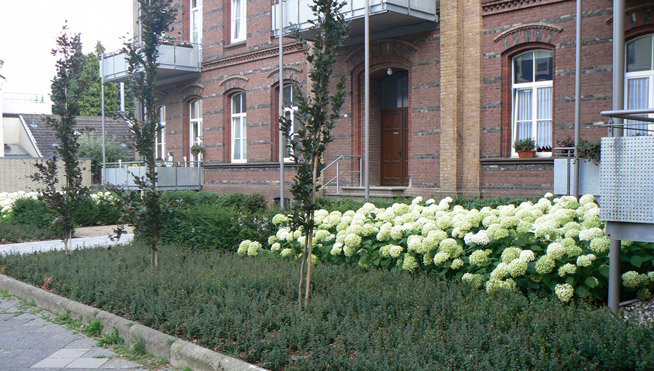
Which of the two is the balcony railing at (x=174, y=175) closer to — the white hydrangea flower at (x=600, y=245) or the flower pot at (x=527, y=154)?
the flower pot at (x=527, y=154)

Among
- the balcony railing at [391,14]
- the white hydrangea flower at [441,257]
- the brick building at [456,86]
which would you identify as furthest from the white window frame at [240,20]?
the white hydrangea flower at [441,257]

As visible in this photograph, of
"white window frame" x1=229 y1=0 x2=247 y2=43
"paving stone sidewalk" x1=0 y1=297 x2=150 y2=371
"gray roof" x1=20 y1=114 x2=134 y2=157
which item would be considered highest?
"white window frame" x1=229 y1=0 x2=247 y2=43

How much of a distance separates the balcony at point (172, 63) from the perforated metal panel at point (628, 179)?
19566mm

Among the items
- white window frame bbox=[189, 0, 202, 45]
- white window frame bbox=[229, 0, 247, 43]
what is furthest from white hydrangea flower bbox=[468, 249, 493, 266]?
white window frame bbox=[189, 0, 202, 45]

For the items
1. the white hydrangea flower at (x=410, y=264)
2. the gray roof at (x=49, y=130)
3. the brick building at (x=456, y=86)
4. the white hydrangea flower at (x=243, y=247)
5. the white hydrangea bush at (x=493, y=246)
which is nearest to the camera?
the white hydrangea bush at (x=493, y=246)

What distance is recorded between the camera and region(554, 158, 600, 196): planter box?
11656 millimetres

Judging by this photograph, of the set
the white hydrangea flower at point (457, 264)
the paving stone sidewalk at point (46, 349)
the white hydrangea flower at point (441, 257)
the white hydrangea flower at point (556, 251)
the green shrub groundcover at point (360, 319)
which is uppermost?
the white hydrangea flower at point (556, 251)

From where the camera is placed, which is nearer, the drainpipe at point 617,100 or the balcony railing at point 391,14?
the drainpipe at point 617,100

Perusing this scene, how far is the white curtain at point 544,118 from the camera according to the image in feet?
45.7

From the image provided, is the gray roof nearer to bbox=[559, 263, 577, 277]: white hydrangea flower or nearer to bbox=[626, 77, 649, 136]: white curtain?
bbox=[626, 77, 649, 136]: white curtain

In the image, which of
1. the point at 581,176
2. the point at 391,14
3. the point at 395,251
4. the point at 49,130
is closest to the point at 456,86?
the point at 391,14

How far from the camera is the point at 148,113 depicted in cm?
889

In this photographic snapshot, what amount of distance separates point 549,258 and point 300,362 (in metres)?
2.85

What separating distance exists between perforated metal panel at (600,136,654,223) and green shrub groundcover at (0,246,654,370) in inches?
34.9
